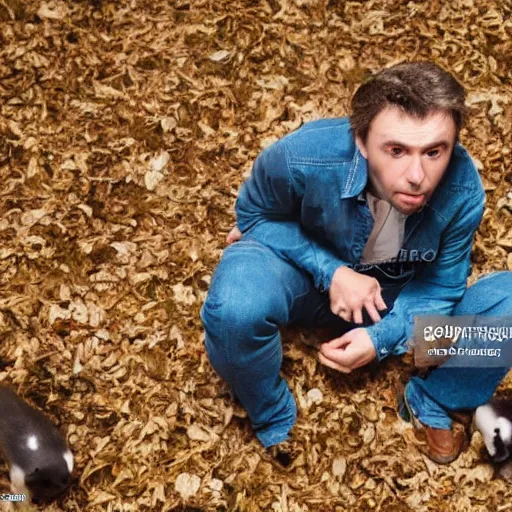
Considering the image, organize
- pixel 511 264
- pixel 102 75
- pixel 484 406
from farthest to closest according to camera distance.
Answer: pixel 102 75, pixel 511 264, pixel 484 406

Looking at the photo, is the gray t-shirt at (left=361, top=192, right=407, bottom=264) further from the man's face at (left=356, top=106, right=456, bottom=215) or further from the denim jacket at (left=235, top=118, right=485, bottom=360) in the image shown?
the man's face at (left=356, top=106, right=456, bottom=215)

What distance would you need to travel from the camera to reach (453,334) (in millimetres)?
3209

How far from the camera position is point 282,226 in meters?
3.14

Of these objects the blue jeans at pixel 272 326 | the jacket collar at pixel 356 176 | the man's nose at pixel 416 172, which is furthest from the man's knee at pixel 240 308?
the man's nose at pixel 416 172

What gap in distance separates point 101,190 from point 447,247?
76.8 inches

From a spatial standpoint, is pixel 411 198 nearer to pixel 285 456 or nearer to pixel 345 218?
pixel 345 218

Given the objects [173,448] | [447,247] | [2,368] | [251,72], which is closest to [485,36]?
[251,72]

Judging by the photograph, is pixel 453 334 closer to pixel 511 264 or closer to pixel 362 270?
pixel 362 270

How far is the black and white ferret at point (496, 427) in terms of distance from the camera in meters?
3.24

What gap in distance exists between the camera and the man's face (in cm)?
253

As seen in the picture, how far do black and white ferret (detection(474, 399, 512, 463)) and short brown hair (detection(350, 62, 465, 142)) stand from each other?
1.33 meters

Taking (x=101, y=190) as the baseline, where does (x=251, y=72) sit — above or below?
above

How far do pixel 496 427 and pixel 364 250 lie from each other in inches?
38.2

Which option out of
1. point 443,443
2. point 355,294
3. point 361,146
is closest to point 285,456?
point 443,443
